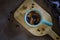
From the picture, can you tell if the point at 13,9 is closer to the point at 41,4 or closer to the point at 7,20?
the point at 7,20

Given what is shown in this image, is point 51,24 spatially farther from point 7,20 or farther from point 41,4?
point 7,20

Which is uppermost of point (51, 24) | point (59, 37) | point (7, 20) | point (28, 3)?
point (28, 3)

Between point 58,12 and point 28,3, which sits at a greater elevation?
point 28,3

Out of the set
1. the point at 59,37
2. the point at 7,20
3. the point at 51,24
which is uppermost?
the point at 7,20

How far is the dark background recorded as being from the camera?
4.18 feet

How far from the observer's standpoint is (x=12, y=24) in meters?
1.28

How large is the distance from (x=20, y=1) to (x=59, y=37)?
50 centimetres

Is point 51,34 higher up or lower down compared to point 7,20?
lower down

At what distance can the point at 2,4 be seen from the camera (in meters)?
1.28

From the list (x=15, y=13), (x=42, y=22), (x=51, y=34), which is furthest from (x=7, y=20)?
(x=51, y=34)

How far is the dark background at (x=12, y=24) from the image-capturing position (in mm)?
1274

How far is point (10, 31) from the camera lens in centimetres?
128

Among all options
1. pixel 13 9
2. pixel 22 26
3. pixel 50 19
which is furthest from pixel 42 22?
pixel 13 9

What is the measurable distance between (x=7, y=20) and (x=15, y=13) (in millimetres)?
100
